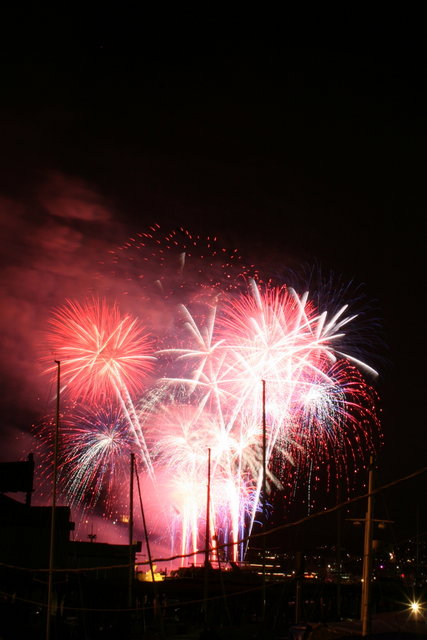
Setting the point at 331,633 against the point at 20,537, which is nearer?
the point at 331,633

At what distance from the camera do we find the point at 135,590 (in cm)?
4622

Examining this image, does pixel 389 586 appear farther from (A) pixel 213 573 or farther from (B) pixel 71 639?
(B) pixel 71 639

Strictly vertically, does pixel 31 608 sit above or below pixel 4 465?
below

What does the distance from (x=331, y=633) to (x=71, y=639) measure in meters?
21.2

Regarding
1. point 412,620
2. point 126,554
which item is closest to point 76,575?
point 126,554

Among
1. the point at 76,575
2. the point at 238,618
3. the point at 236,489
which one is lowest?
the point at 238,618

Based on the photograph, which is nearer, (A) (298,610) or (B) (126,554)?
(A) (298,610)

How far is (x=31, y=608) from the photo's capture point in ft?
142

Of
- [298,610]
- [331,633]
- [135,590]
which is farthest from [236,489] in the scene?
[331,633]

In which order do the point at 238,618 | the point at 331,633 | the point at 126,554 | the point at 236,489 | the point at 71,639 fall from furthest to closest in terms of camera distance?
the point at 126,554, the point at 238,618, the point at 236,489, the point at 71,639, the point at 331,633

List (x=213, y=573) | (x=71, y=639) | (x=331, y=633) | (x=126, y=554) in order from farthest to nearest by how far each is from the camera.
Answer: (x=126, y=554) → (x=213, y=573) → (x=71, y=639) → (x=331, y=633)

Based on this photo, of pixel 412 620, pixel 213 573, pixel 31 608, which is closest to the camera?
pixel 412 620

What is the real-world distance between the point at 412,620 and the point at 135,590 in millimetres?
21482

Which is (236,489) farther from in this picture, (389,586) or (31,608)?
(389,586)
